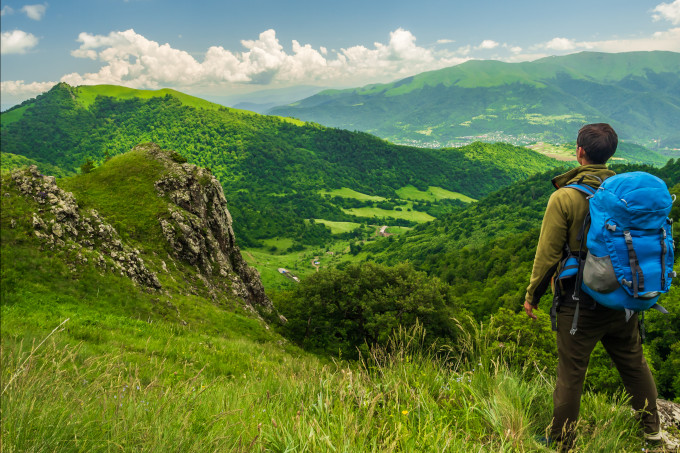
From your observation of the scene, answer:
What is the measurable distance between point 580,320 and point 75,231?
79.0 ft

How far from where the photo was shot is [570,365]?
13.0 feet

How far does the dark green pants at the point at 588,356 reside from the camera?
3789 mm

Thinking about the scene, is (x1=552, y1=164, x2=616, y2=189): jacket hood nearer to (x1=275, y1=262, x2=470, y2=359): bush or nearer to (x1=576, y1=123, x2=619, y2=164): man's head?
(x1=576, y1=123, x2=619, y2=164): man's head

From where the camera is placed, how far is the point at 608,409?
3.91m

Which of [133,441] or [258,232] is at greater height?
[133,441]

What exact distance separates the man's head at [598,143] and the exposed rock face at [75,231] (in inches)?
858

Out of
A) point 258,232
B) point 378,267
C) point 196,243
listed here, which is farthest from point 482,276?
point 258,232

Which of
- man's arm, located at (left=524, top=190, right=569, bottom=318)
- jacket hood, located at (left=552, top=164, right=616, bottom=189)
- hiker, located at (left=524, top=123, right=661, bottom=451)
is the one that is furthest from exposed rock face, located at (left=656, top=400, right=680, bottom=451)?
jacket hood, located at (left=552, top=164, right=616, bottom=189)

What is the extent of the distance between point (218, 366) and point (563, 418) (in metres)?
7.64

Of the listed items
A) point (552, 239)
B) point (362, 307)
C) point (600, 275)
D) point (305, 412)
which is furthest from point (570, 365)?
point (362, 307)

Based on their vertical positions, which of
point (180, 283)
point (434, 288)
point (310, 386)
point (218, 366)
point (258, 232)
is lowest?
point (258, 232)

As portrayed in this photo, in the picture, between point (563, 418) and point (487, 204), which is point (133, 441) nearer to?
point (563, 418)

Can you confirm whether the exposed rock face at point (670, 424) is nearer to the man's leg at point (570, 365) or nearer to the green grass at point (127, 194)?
the man's leg at point (570, 365)

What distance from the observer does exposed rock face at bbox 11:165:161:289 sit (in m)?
18.6
